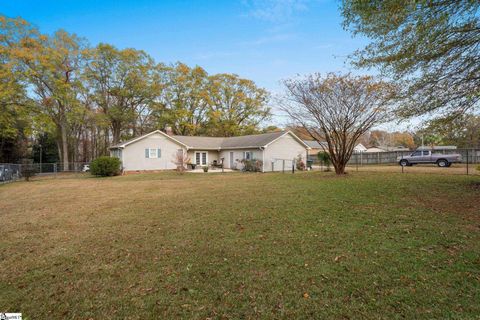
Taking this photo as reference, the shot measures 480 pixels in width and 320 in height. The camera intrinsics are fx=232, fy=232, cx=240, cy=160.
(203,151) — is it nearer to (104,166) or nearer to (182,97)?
(104,166)

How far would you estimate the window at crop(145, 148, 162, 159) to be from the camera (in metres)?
22.1

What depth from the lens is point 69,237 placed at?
16.2 feet

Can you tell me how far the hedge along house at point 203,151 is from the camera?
21.3 meters

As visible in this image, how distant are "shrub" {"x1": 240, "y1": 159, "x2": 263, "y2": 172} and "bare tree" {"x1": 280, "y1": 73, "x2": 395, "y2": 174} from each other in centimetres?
635

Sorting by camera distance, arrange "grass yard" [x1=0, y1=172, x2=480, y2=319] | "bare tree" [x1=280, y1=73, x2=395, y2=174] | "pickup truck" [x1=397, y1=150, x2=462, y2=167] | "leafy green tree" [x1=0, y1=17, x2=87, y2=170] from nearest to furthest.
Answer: "grass yard" [x1=0, y1=172, x2=480, y2=319] → "bare tree" [x1=280, y1=73, x2=395, y2=174] → "pickup truck" [x1=397, y1=150, x2=462, y2=167] → "leafy green tree" [x1=0, y1=17, x2=87, y2=170]

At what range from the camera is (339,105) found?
1411 centimetres

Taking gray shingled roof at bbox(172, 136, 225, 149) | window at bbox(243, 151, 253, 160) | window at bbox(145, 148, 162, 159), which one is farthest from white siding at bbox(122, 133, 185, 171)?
window at bbox(243, 151, 253, 160)

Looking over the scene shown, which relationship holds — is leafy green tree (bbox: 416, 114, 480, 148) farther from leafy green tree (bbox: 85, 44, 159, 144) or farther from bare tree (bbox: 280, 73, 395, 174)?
leafy green tree (bbox: 85, 44, 159, 144)

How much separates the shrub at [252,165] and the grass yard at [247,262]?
14.1m

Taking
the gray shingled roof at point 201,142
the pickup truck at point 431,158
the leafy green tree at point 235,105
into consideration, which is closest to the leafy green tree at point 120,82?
the leafy green tree at point 235,105

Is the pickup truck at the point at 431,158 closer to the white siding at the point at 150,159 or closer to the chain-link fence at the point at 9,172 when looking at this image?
the white siding at the point at 150,159

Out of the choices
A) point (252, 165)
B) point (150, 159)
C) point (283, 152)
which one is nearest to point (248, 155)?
point (252, 165)

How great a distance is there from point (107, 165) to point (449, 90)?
2082 cm

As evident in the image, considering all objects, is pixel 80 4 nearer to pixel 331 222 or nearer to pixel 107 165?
pixel 107 165
